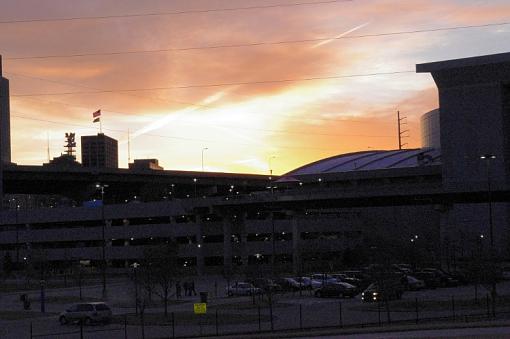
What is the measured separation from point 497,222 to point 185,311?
80651 mm

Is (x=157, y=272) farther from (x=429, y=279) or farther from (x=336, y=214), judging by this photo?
(x=336, y=214)

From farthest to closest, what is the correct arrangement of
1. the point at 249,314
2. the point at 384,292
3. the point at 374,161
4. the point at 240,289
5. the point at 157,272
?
the point at 374,161 < the point at 240,289 < the point at 157,272 < the point at 249,314 < the point at 384,292

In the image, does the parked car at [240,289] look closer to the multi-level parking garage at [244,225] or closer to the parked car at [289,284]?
the parked car at [289,284]

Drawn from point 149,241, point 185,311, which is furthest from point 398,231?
point 185,311

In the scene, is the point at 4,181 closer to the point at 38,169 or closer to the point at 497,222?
the point at 38,169

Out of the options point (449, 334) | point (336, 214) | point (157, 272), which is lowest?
point (449, 334)

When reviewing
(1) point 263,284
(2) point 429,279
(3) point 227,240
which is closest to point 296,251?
(3) point 227,240

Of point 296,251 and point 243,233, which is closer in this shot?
point 296,251

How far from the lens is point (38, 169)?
541ft

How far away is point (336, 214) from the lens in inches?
5925

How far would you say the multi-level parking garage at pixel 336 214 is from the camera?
113 metres

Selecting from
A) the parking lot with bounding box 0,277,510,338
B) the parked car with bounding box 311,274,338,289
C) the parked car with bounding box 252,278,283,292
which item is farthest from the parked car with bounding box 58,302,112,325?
the parked car with bounding box 311,274,338,289

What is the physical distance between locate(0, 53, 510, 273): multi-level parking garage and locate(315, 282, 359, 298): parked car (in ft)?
97.2

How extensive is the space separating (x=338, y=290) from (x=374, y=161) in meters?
113
